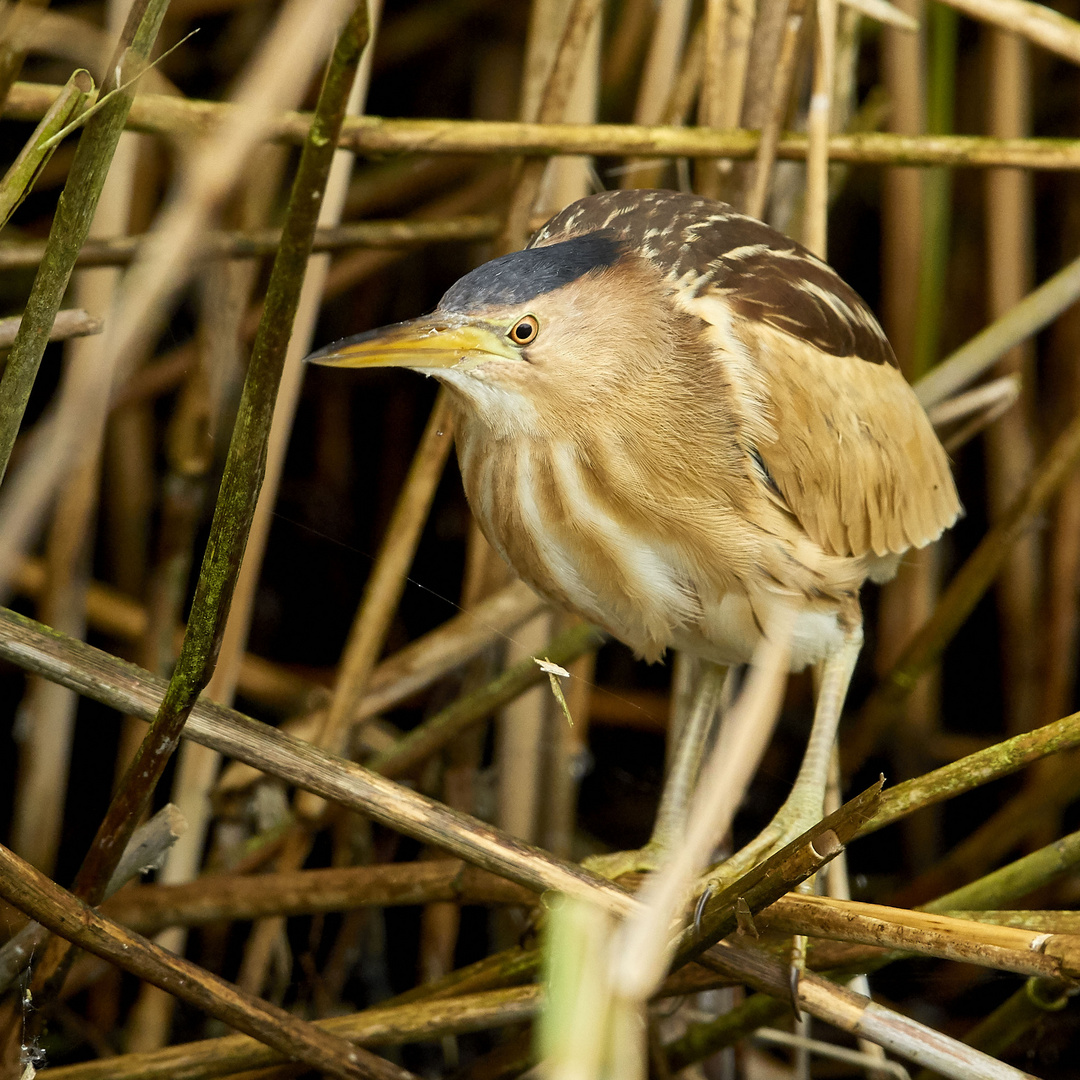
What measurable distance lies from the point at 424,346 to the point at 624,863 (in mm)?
766

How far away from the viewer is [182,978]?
3.71 feet

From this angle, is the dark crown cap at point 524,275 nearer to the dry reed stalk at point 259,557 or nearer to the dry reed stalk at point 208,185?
the dry reed stalk at point 259,557

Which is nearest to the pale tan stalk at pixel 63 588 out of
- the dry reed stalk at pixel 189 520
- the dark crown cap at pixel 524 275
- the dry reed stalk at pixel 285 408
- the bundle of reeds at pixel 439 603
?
the bundle of reeds at pixel 439 603

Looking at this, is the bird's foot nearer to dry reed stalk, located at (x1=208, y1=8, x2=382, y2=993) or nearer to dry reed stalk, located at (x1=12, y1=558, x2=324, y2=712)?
dry reed stalk, located at (x1=208, y1=8, x2=382, y2=993)

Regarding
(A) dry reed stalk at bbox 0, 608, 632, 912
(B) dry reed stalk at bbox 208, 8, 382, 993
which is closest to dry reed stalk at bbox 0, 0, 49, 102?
(A) dry reed stalk at bbox 0, 608, 632, 912

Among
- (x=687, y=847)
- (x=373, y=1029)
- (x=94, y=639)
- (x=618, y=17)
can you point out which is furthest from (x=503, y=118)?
(x=687, y=847)

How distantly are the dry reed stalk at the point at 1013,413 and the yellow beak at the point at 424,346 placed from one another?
4.11ft

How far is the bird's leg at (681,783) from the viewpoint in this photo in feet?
5.42

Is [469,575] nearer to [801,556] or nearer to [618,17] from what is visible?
[801,556]

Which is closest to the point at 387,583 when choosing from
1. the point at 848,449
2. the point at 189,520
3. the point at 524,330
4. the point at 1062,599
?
the point at 189,520

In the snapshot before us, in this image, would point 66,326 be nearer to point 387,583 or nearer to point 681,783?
point 387,583

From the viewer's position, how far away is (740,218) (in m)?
1.53

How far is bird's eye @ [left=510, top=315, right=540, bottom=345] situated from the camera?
4.21ft

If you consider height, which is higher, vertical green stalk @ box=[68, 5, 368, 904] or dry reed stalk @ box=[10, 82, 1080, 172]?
dry reed stalk @ box=[10, 82, 1080, 172]
